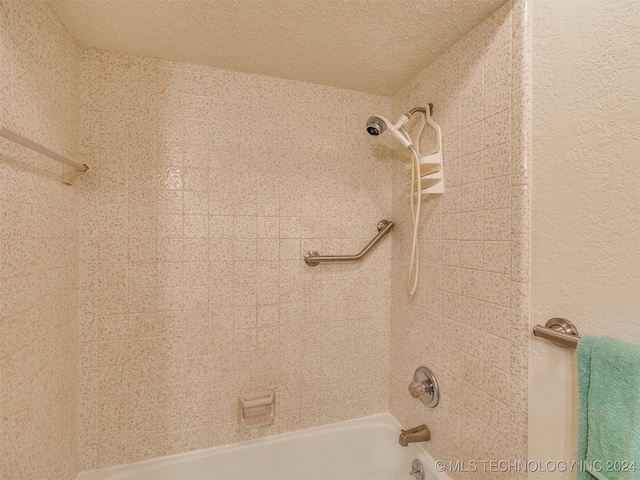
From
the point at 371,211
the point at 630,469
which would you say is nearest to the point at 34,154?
the point at 371,211

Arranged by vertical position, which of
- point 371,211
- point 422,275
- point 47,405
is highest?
point 371,211

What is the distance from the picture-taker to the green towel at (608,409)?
576 millimetres

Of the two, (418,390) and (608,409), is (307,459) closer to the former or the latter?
(418,390)

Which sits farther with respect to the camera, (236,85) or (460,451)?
(236,85)

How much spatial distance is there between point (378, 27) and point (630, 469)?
1.30 meters

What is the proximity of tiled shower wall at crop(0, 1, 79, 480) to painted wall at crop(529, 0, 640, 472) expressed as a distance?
1.35 m

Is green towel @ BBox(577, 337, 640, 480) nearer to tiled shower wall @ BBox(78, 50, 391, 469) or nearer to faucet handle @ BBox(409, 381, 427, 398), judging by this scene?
faucet handle @ BBox(409, 381, 427, 398)

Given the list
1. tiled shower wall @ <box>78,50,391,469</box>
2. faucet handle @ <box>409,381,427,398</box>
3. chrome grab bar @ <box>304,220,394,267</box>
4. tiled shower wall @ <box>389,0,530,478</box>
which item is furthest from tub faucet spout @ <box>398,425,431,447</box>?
chrome grab bar @ <box>304,220,394,267</box>

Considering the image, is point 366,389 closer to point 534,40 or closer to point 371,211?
point 371,211

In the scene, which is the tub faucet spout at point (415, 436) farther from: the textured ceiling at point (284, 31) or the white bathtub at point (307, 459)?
the textured ceiling at point (284, 31)

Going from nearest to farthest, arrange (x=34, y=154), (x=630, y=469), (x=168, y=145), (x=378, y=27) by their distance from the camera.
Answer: (x=630, y=469) → (x=34, y=154) → (x=378, y=27) → (x=168, y=145)

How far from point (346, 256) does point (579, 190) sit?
86 cm

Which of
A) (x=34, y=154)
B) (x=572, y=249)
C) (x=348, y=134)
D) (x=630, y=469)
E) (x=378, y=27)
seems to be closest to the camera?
(x=630, y=469)

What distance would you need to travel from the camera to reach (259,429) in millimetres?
1363
